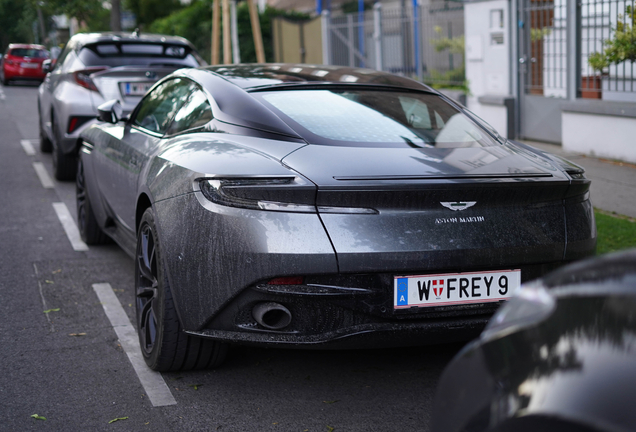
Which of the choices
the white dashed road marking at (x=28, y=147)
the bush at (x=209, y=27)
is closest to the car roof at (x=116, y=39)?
the white dashed road marking at (x=28, y=147)

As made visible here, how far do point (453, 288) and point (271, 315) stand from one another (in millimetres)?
742

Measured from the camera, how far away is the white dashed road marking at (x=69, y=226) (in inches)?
257

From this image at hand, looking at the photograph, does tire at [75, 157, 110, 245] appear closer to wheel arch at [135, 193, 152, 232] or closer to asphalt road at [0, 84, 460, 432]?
asphalt road at [0, 84, 460, 432]

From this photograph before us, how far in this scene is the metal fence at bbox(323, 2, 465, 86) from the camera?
47.2ft

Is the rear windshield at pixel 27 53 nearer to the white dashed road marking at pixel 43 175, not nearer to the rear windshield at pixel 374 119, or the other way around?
the white dashed road marking at pixel 43 175

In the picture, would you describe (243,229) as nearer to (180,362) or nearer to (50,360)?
(180,362)

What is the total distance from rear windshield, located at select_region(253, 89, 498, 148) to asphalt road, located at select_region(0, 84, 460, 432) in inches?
44.0

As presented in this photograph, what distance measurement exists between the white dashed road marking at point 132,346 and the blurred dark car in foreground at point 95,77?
399 centimetres

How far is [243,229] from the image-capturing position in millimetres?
3225

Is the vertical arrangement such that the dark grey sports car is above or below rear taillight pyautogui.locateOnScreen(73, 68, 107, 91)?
below

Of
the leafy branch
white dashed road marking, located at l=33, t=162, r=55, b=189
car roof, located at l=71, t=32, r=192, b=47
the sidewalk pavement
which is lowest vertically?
the sidewalk pavement

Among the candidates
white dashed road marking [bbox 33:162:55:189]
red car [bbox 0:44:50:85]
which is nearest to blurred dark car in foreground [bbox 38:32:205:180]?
white dashed road marking [bbox 33:162:55:189]

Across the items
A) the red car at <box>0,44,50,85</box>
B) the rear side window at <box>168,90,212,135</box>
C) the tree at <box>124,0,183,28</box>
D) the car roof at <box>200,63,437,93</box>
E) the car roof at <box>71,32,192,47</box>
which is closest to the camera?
the rear side window at <box>168,90,212,135</box>

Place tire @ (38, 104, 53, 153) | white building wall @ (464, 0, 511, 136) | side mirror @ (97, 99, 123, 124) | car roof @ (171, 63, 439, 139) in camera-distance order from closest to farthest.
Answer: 1. car roof @ (171, 63, 439, 139)
2. side mirror @ (97, 99, 123, 124)
3. tire @ (38, 104, 53, 153)
4. white building wall @ (464, 0, 511, 136)
